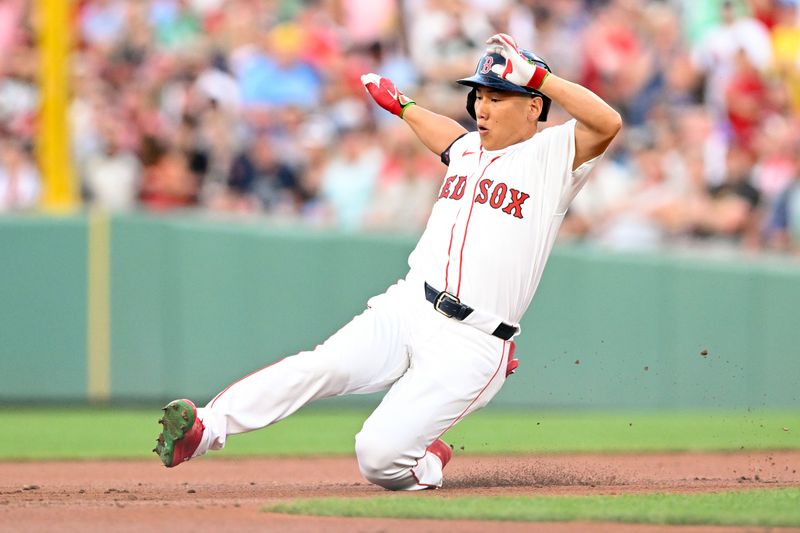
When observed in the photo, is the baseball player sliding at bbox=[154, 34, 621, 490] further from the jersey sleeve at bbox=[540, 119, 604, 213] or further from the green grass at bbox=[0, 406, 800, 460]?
the green grass at bbox=[0, 406, 800, 460]

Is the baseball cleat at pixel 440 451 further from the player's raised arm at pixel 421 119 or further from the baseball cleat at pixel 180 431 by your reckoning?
the player's raised arm at pixel 421 119

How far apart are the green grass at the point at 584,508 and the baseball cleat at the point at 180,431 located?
42cm

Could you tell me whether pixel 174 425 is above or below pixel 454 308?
below

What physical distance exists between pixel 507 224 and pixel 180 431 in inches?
58.7

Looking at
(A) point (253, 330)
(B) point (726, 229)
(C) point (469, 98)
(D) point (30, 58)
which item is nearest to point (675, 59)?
(B) point (726, 229)

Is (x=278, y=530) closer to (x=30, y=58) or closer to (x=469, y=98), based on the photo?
(x=469, y=98)

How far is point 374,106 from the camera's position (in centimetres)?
1234

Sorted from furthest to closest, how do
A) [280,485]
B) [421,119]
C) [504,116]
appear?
[280,485], [421,119], [504,116]

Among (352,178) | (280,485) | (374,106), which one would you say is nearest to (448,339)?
(280,485)

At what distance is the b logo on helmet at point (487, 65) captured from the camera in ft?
18.1

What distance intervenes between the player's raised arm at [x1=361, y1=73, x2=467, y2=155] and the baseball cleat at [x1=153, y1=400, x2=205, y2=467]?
5.34ft

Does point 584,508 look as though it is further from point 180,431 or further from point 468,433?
point 468,433

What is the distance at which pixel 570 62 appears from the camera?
12773mm

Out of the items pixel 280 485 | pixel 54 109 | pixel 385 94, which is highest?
pixel 54 109
